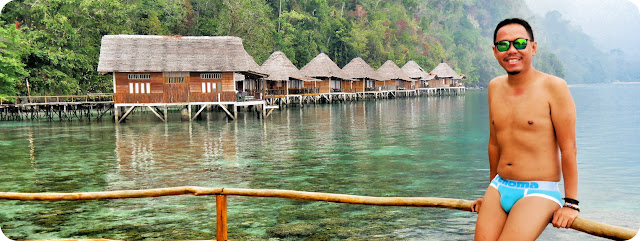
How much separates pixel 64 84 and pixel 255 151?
2597 centimetres

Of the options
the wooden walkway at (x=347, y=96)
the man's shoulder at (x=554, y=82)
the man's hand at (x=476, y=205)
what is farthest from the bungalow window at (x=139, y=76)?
the man's shoulder at (x=554, y=82)

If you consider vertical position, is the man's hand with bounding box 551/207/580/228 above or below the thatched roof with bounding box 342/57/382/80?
below

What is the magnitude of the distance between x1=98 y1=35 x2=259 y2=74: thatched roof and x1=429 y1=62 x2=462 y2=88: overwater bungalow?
49.2 m

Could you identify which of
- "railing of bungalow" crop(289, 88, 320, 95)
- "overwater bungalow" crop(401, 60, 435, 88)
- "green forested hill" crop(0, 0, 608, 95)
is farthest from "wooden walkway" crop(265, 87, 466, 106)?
"green forested hill" crop(0, 0, 608, 95)

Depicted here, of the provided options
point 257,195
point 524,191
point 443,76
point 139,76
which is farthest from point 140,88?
point 443,76

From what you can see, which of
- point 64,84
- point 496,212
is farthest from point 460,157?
point 64,84

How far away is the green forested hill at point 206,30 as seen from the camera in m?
38.1

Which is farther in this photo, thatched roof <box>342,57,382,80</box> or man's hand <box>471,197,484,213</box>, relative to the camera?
thatched roof <box>342,57,382,80</box>

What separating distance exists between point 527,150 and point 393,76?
6213cm

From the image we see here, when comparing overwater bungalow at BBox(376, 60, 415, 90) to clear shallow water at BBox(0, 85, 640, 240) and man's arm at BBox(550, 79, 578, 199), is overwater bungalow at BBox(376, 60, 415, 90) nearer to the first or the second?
clear shallow water at BBox(0, 85, 640, 240)

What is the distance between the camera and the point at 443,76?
7650 cm

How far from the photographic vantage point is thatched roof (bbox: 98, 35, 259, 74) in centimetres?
3017

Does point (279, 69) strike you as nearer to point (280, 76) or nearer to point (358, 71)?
point (280, 76)

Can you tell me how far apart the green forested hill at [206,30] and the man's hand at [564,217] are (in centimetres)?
3634
